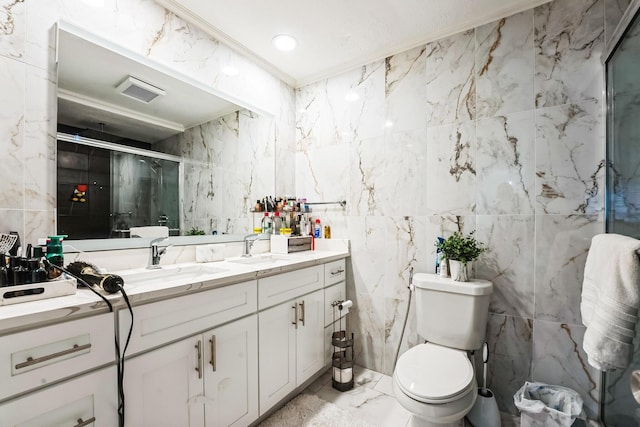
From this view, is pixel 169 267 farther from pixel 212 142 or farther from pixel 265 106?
pixel 265 106

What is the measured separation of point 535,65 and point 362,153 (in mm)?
1138

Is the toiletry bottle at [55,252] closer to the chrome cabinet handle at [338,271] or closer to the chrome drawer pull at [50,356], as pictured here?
the chrome drawer pull at [50,356]

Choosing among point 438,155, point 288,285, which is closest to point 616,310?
point 438,155

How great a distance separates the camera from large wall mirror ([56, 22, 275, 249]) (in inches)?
52.9

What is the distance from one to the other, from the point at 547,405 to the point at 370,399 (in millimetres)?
942

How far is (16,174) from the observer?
3.85 ft

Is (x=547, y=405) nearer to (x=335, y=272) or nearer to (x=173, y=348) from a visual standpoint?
(x=335, y=272)

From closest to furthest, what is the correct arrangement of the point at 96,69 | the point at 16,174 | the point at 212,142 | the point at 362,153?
1. the point at 16,174
2. the point at 96,69
3. the point at 212,142
4. the point at 362,153

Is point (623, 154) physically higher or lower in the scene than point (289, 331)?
higher

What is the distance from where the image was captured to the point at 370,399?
1.84m

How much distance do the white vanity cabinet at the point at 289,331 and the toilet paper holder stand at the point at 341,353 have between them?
107mm

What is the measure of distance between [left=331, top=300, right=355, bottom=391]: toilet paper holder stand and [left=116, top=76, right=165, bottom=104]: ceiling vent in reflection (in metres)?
1.75

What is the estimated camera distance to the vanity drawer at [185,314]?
40.6 inches

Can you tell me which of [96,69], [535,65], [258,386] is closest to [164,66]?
[96,69]
